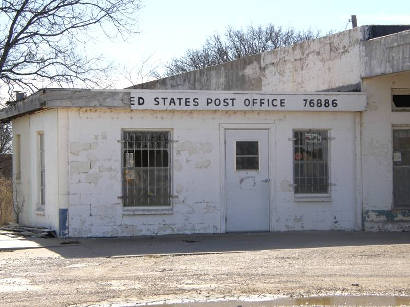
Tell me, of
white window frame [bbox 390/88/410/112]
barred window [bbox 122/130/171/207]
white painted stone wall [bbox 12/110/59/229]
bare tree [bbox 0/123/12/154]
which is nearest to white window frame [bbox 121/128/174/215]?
barred window [bbox 122/130/171/207]

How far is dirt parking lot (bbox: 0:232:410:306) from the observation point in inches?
367

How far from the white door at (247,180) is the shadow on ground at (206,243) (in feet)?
1.28

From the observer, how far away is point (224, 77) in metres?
24.0

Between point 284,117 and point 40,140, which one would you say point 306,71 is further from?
point 40,140

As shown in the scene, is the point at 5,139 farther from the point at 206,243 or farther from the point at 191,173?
the point at 206,243

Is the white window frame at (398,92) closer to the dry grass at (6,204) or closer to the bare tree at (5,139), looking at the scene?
the dry grass at (6,204)

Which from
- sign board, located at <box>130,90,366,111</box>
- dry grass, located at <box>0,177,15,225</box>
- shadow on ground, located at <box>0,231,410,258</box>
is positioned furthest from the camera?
dry grass, located at <box>0,177,15,225</box>

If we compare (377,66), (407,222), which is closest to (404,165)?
(407,222)

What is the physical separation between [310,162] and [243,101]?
2161 mm

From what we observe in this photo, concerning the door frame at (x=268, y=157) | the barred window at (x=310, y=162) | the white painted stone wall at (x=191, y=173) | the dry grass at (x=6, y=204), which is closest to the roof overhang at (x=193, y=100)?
the white painted stone wall at (x=191, y=173)

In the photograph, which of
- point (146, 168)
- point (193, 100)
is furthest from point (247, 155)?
point (146, 168)

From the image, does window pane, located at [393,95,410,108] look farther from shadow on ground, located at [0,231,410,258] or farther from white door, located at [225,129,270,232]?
white door, located at [225,129,270,232]

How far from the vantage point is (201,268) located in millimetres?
11266

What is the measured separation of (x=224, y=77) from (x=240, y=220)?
8.85 metres
